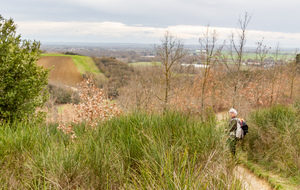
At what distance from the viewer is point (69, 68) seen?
6819cm

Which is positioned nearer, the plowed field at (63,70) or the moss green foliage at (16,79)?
the moss green foliage at (16,79)

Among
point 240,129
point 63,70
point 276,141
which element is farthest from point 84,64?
point 276,141

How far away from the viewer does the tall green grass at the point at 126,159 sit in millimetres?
3201

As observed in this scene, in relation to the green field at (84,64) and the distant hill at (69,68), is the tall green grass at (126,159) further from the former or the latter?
the green field at (84,64)

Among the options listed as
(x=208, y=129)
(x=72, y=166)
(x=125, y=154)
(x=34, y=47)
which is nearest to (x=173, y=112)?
(x=208, y=129)

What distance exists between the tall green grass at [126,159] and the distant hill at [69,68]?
55998mm

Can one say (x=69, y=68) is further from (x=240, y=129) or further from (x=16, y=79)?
(x=240, y=129)

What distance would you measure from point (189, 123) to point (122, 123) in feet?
5.57

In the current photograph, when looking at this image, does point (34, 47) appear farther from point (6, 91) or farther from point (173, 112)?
point (173, 112)

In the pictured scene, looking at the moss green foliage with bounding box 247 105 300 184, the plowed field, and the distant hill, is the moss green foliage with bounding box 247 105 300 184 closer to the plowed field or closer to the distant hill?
the distant hill

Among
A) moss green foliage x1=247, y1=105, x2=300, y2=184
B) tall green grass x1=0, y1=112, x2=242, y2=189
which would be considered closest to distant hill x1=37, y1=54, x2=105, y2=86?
moss green foliage x1=247, y1=105, x2=300, y2=184

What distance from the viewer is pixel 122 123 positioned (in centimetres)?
574

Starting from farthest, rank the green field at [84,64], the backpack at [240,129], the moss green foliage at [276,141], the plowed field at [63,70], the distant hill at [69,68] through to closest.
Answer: the green field at [84,64]
the distant hill at [69,68]
the plowed field at [63,70]
the backpack at [240,129]
the moss green foliage at [276,141]

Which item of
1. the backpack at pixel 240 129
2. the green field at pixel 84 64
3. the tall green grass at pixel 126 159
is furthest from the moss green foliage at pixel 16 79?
the green field at pixel 84 64
